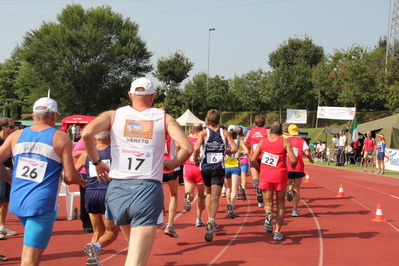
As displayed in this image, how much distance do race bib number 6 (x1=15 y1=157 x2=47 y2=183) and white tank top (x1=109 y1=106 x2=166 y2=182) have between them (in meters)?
0.65

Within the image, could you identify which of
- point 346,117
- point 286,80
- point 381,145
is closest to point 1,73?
point 286,80

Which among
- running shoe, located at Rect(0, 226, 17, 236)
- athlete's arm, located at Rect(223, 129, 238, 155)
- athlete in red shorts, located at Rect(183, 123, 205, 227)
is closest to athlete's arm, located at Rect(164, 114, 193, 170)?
athlete's arm, located at Rect(223, 129, 238, 155)

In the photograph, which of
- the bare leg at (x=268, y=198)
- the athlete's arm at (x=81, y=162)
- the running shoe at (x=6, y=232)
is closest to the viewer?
the athlete's arm at (x=81, y=162)

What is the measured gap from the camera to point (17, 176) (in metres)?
3.80

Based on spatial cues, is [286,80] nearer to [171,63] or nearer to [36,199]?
[171,63]

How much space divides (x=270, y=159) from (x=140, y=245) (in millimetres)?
4200

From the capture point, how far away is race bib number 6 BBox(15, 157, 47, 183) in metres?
3.76

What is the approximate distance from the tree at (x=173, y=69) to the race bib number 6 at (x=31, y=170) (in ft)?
187

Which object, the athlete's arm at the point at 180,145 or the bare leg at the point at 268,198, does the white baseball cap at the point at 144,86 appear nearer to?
the athlete's arm at the point at 180,145

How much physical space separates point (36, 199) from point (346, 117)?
1520 inches

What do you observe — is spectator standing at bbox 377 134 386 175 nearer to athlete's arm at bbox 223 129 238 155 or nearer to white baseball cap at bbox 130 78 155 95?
athlete's arm at bbox 223 129 238 155

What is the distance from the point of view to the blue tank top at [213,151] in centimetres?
705

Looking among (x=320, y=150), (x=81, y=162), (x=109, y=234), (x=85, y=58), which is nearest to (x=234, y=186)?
(x=81, y=162)

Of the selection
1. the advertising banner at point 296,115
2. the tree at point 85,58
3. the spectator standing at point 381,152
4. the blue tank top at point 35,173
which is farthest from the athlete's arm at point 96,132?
the tree at point 85,58
